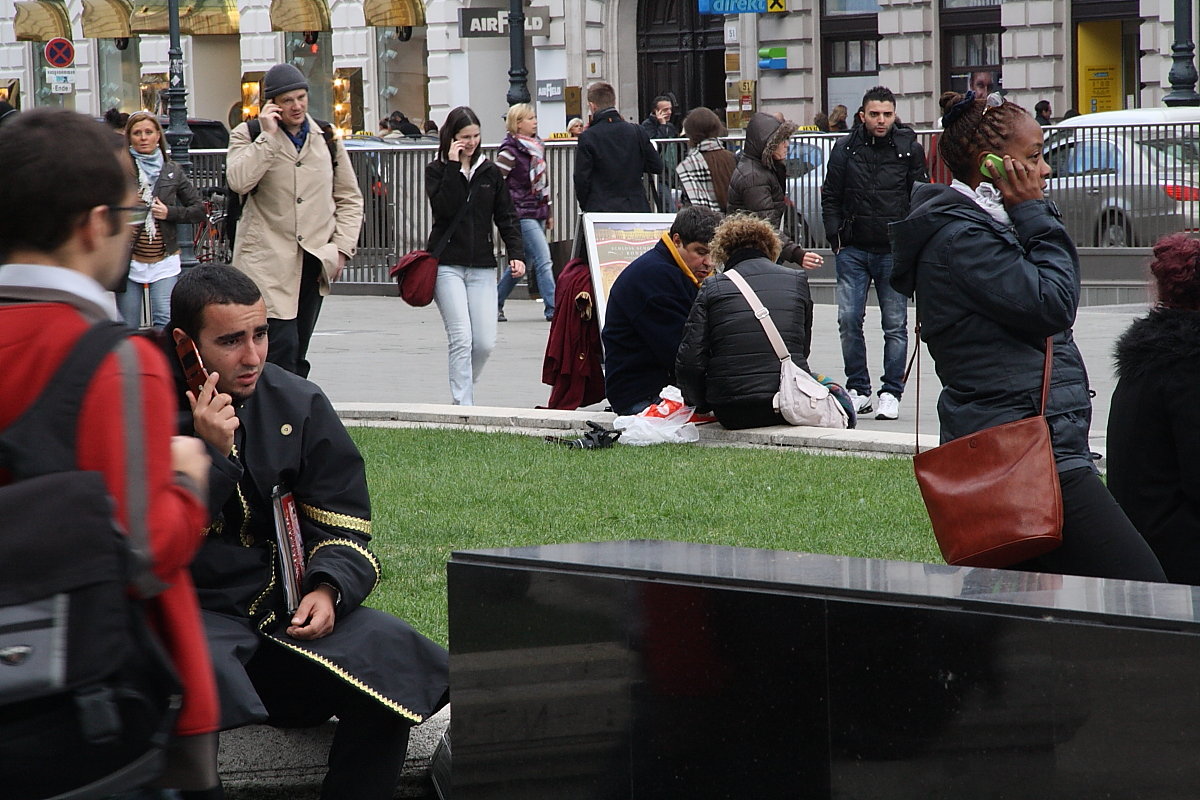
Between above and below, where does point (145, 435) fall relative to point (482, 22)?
below

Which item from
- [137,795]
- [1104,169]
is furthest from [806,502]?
[1104,169]

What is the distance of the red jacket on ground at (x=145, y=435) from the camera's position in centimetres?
223

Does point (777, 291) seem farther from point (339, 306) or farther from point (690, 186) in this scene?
point (339, 306)

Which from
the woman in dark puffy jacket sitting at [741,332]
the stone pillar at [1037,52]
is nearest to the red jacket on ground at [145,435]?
the woman in dark puffy jacket sitting at [741,332]

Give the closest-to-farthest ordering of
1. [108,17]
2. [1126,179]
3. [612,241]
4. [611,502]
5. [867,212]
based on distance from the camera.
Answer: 1. [611,502]
2. [867,212]
3. [612,241]
4. [1126,179]
5. [108,17]

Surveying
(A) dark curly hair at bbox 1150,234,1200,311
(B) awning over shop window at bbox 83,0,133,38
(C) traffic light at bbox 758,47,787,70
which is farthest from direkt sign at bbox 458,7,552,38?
(A) dark curly hair at bbox 1150,234,1200,311

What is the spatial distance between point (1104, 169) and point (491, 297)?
314 inches

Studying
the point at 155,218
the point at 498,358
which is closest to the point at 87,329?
the point at 155,218

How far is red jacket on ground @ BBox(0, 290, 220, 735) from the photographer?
223 centimetres

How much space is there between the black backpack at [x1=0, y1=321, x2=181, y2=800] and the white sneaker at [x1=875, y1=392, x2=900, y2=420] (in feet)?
26.3

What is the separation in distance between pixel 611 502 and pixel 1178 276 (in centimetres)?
313

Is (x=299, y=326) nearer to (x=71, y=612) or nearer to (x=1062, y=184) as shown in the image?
(x=71, y=612)

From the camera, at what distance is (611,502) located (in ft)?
24.1

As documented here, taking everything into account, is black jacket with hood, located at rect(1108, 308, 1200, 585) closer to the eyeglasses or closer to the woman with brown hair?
the eyeglasses
